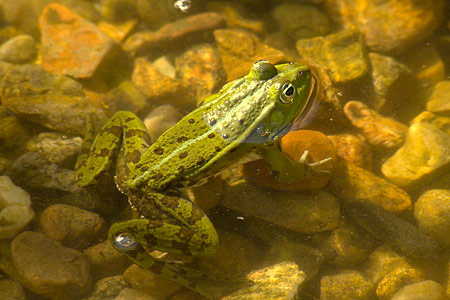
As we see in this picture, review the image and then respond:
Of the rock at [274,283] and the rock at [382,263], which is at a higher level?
the rock at [274,283]

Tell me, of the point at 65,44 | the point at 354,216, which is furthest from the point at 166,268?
the point at 65,44

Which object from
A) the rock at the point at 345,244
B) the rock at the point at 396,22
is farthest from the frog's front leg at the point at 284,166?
the rock at the point at 396,22

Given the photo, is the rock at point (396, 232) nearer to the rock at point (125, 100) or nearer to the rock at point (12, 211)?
the rock at point (125, 100)

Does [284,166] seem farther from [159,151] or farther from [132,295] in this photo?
[132,295]

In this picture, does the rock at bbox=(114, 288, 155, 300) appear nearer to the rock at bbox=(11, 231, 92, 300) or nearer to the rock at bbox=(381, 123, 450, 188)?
the rock at bbox=(11, 231, 92, 300)

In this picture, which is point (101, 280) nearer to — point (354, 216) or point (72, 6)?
point (354, 216)

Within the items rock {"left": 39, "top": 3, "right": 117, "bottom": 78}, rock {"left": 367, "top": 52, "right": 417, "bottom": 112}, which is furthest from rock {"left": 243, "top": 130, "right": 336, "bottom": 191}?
rock {"left": 39, "top": 3, "right": 117, "bottom": 78}
